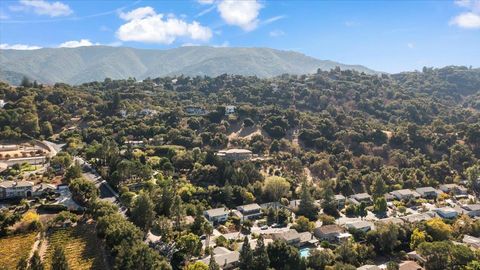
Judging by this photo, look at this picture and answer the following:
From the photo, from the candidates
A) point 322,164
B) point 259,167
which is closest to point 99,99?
point 259,167

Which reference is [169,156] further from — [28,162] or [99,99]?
[99,99]

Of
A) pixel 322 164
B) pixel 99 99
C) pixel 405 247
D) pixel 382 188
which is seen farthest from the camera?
pixel 99 99

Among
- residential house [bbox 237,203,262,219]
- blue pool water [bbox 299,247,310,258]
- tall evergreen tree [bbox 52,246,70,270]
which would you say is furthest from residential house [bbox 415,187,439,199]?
tall evergreen tree [bbox 52,246,70,270]

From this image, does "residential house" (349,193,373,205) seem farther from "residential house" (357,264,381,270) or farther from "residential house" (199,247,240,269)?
"residential house" (199,247,240,269)

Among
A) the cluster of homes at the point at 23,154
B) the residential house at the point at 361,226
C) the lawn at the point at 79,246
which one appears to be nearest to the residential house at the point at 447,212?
the residential house at the point at 361,226

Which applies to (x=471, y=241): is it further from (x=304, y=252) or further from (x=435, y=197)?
(x=304, y=252)

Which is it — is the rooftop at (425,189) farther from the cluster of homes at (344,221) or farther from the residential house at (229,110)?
the residential house at (229,110)
